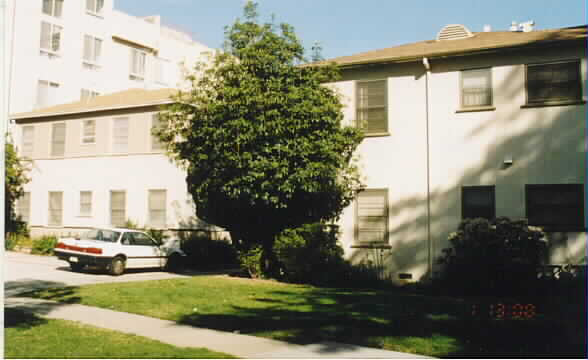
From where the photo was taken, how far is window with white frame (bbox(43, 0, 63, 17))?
116 ft

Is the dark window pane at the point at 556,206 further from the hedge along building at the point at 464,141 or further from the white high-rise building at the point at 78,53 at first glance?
the white high-rise building at the point at 78,53

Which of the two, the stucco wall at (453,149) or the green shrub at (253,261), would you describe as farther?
the green shrub at (253,261)

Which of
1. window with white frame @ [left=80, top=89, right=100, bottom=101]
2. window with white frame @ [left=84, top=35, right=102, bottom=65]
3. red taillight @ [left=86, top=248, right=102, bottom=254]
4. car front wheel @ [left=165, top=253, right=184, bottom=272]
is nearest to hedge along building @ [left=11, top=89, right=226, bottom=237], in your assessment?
car front wheel @ [left=165, top=253, right=184, bottom=272]

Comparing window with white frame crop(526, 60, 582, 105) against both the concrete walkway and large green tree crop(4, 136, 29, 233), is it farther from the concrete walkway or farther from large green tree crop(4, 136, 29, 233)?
large green tree crop(4, 136, 29, 233)

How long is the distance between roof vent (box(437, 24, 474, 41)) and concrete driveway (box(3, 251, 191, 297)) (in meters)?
11.9

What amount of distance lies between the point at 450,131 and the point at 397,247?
12.3 feet

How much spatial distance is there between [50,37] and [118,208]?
1589 centimetres

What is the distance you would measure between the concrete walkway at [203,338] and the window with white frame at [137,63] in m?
32.9

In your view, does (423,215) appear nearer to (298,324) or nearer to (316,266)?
(316,266)

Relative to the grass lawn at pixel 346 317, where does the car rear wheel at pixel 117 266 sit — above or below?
above

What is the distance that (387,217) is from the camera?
1703cm

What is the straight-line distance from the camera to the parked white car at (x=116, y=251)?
1805cm

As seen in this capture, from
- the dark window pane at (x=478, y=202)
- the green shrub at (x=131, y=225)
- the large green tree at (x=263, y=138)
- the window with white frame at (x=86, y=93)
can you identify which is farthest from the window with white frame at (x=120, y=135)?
the dark window pane at (x=478, y=202)

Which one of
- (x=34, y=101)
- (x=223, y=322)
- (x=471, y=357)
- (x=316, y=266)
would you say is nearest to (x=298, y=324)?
(x=223, y=322)
